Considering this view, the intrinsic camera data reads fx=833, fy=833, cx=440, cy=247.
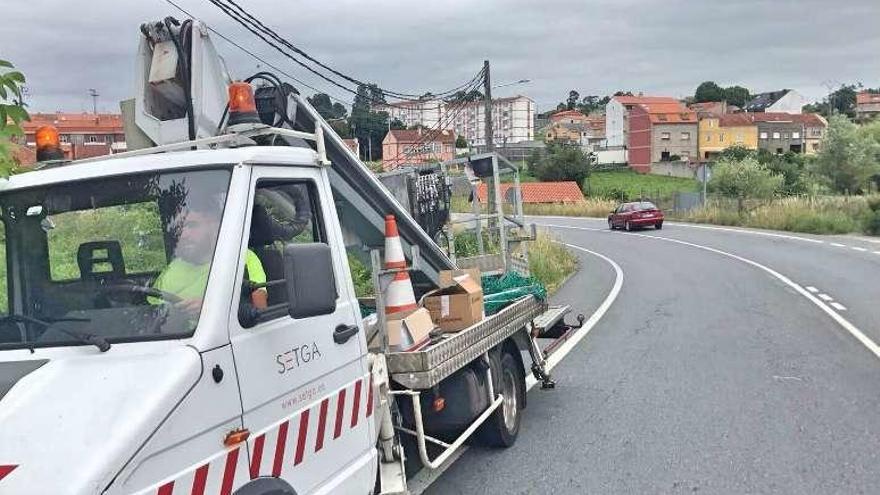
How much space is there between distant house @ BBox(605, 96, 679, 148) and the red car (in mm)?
86303

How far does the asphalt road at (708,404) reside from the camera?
579 centimetres

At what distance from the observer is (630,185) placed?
303 ft

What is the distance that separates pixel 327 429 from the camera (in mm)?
3822

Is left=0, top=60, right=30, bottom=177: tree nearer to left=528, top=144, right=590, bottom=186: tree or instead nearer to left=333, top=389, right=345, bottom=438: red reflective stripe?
left=333, top=389, right=345, bottom=438: red reflective stripe

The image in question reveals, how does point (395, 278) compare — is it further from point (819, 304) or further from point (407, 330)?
point (819, 304)

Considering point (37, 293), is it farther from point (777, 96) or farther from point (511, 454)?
point (777, 96)

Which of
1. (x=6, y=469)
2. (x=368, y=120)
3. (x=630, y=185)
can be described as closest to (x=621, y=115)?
(x=630, y=185)

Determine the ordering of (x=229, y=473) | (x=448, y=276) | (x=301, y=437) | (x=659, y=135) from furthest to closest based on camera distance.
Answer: (x=659, y=135), (x=448, y=276), (x=301, y=437), (x=229, y=473)

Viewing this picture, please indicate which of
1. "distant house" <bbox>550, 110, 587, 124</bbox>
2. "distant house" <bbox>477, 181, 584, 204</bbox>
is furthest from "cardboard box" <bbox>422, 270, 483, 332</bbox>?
"distant house" <bbox>550, 110, 587, 124</bbox>

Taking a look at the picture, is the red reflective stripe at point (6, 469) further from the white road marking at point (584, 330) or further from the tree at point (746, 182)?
the tree at point (746, 182)

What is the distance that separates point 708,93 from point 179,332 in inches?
7654

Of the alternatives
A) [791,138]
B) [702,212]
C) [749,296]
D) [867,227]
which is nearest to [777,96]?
[791,138]

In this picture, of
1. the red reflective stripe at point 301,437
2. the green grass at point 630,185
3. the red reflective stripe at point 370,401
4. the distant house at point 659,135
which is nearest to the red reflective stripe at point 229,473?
the red reflective stripe at point 301,437

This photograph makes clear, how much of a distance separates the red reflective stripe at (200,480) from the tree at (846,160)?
198ft
